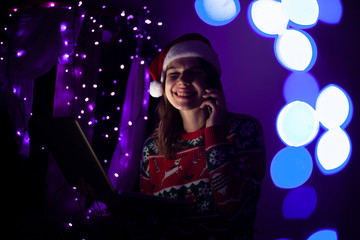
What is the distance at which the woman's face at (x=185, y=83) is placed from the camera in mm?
1734

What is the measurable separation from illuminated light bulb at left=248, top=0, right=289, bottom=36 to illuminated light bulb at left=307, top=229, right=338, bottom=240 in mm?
1191

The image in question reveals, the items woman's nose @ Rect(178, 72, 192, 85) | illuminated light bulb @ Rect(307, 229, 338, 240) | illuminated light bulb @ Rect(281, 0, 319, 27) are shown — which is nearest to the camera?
woman's nose @ Rect(178, 72, 192, 85)

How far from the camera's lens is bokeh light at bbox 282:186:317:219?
2064 millimetres

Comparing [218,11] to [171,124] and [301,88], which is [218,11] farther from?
[171,124]

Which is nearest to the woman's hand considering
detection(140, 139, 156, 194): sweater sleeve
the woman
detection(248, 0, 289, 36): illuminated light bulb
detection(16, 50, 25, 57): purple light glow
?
the woman

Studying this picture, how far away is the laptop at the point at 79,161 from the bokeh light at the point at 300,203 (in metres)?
0.97

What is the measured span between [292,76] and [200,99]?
0.69 metres

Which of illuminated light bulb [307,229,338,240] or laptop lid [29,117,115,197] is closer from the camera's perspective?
laptop lid [29,117,115,197]

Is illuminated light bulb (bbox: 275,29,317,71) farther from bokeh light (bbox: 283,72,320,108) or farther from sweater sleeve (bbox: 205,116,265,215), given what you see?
sweater sleeve (bbox: 205,116,265,215)

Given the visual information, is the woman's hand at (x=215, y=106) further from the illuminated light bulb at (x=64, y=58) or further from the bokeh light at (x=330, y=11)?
the illuminated light bulb at (x=64, y=58)

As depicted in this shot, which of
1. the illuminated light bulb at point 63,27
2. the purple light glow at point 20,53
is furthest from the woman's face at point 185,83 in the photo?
the purple light glow at point 20,53

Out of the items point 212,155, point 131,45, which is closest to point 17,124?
point 131,45

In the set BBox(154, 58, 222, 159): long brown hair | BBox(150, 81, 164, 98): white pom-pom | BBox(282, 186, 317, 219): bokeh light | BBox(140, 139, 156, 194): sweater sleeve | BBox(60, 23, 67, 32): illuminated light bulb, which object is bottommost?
BBox(282, 186, 317, 219): bokeh light

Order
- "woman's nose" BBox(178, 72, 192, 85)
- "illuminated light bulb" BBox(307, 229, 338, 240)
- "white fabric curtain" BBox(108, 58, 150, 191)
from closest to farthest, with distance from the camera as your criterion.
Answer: "woman's nose" BBox(178, 72, 192, 85) < "illuminated light bulb" BBox(307, 229, 338, 240) < "white fabric curtain" BBox(108, 58, 150, 191)
